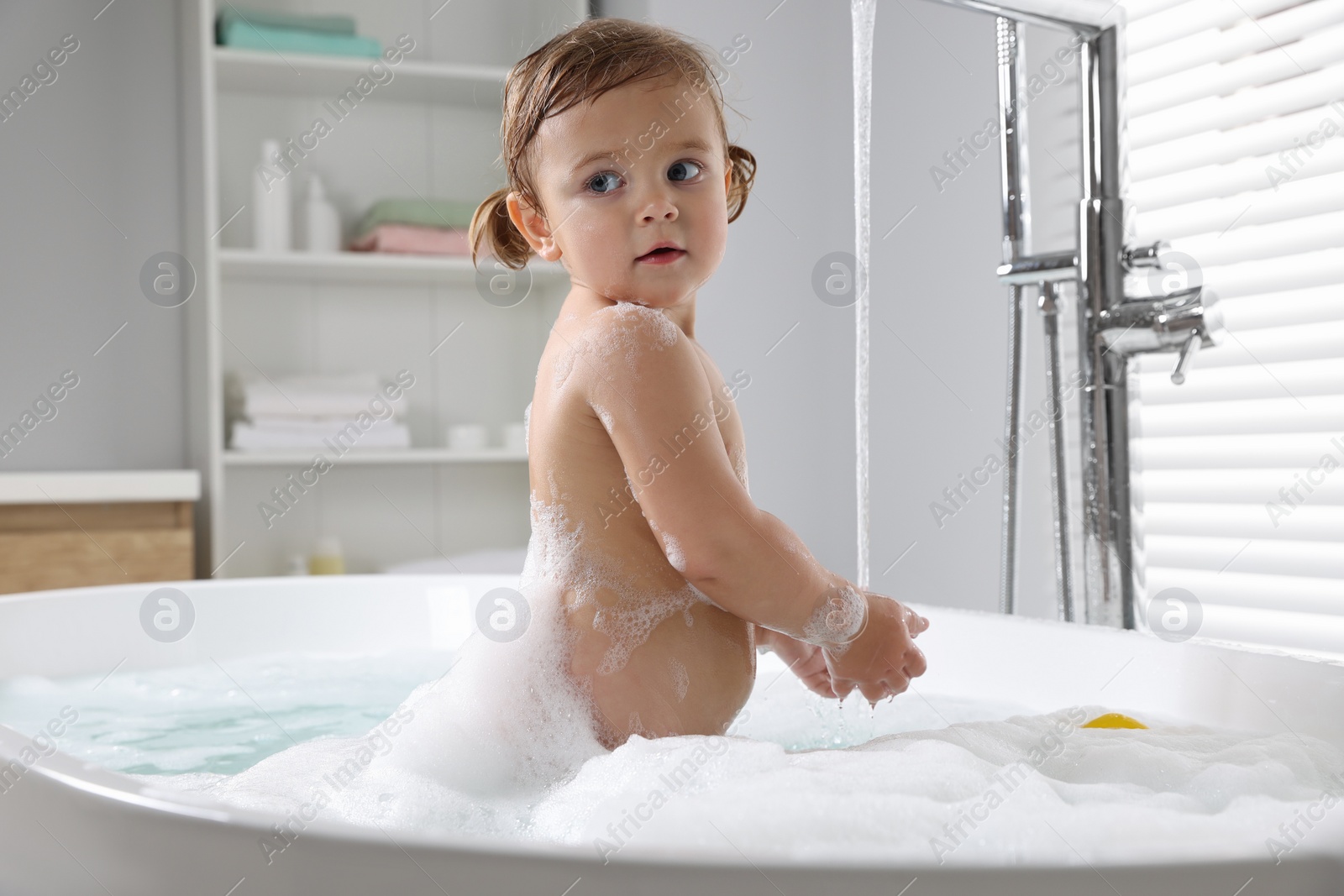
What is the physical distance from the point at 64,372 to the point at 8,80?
62cm

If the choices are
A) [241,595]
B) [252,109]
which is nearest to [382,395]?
[252,109]

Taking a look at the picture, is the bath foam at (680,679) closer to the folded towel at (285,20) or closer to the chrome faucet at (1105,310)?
the chrome faucet at (1105,310)

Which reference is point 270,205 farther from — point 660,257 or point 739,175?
point 660,257

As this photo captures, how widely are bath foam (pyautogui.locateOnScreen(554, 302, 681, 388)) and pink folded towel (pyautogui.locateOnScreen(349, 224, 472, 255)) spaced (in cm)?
164

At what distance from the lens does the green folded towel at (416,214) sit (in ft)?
7.91

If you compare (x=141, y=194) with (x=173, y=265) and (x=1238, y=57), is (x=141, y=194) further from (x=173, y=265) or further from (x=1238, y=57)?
(x=1238, y=57)

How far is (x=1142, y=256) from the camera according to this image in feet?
3.21

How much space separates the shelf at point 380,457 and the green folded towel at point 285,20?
0.88 m

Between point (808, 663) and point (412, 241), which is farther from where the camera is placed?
point (412, 241)

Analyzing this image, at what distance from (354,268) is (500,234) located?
1407 millimetres

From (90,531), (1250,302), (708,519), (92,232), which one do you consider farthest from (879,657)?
(92,232)

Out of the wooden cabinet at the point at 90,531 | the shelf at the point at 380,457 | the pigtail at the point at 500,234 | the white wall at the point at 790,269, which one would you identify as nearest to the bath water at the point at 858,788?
the pigtail at the point at 500,234

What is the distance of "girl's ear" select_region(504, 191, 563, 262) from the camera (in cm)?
93

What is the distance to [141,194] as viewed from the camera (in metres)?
2.41
